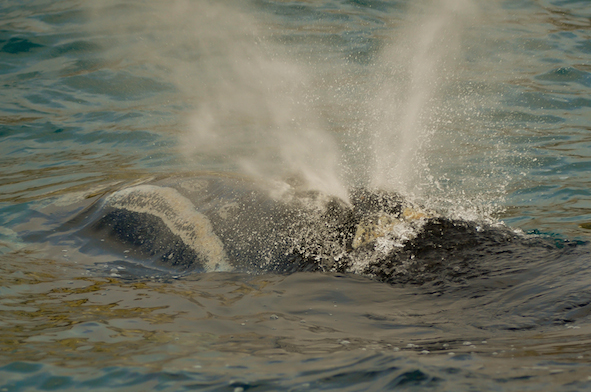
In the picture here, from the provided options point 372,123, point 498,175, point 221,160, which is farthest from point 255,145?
point 498,175

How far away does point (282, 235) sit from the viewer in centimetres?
446

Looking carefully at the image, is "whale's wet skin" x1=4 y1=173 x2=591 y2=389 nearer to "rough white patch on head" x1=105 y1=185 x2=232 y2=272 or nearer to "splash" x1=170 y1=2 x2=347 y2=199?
"rough white patch on head" x1=105 y1=185 x2=232 y2=272

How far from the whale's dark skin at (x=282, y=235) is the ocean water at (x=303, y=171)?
0.15ft

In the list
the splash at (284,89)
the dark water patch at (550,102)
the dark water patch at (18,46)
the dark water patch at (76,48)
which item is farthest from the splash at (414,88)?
Result: the dark water patch at (18,46)

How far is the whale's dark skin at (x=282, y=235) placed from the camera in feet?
13.2

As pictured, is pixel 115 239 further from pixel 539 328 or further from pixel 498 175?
pixel 498 175

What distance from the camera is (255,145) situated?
8.54 meters

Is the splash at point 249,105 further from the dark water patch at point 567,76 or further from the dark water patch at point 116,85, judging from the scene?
the dark water patch at point 567,76

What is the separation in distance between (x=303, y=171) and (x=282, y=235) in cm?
116

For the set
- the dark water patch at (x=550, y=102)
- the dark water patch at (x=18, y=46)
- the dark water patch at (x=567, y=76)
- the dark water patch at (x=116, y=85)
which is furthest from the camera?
the dark water patch at (x=18, y=46)

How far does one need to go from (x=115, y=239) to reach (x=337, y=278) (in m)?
2.07

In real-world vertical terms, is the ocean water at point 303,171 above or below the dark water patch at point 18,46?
below

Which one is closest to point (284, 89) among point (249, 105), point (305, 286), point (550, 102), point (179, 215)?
point (249, 105)

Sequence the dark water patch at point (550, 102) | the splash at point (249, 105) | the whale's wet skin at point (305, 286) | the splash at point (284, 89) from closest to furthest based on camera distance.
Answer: the whale's wet skin at point (305, 286) → the splash at point (284, 89) → the splash at point (249, 105) → the dark water patch at point (550, 102)
